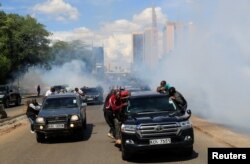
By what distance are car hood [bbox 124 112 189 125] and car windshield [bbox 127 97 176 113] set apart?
1.44 ft

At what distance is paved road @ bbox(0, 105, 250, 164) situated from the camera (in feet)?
40.9

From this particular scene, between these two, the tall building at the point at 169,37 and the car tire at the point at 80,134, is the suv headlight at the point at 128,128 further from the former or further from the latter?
the tall building at the point at 169,37

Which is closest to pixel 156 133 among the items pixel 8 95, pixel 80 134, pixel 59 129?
pixel 59 129

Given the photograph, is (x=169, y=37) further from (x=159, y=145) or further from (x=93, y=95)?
(x=159, y=145)

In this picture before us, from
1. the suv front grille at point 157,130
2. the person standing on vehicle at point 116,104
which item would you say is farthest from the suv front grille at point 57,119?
the suv front grille at point 157,130

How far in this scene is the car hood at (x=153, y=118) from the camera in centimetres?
1205

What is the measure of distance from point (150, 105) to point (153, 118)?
114 centimetres

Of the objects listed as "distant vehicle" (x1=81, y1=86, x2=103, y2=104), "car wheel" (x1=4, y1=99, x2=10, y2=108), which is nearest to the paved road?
"distant vehicle" (x1=81, y1=86, x2=103, y2=104)

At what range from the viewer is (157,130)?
11.9 meters

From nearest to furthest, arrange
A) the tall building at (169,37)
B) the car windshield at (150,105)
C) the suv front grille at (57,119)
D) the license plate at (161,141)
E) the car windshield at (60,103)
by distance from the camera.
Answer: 1. the license plate at (161,141)
2. the car windshield at (150,105)
3. the suv front grille at (57,119)
4. the car windshield at (60,103)
5. the tall building at (169,37)

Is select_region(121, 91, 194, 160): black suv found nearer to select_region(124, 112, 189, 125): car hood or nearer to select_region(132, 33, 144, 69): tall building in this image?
select_region(124, 112, 189, 125): car hood

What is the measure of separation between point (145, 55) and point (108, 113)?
192 feet

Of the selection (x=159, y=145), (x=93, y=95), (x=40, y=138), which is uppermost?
(x=159, y=145)

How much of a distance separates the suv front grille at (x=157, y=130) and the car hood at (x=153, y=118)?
0.45 feet
